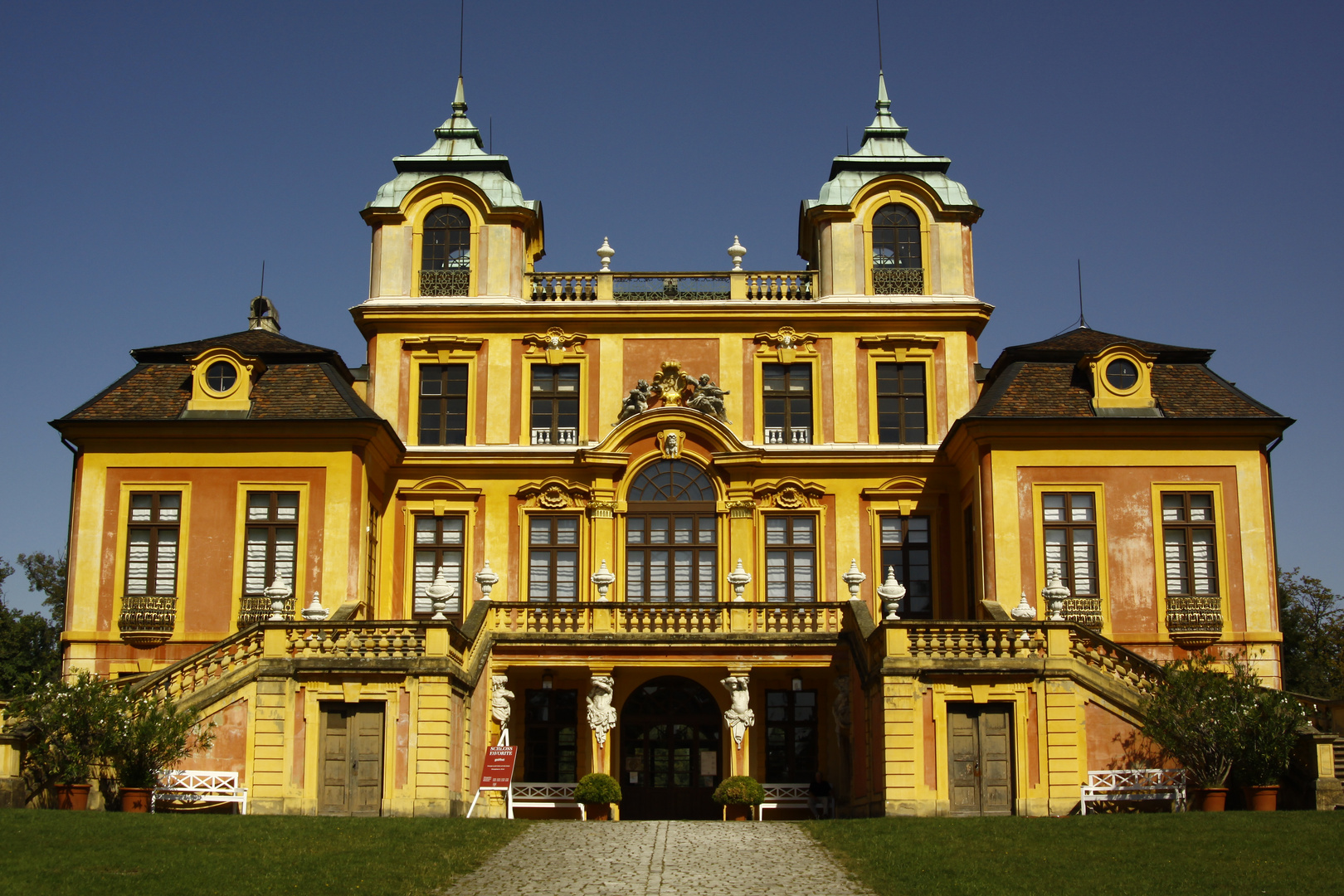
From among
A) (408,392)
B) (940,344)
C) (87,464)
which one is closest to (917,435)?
(940,344)

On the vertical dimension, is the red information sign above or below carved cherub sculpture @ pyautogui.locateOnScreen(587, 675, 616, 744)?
below

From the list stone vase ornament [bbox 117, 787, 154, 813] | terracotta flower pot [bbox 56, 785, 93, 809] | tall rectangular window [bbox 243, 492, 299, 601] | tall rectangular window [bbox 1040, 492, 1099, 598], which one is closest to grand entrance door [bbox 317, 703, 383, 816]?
stone vase ornament [bbox 117, 787, 154, 813]

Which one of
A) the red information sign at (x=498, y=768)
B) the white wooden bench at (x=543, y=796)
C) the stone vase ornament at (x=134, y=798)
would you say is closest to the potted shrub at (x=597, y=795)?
the white wooden bench at (x=543, y=796)

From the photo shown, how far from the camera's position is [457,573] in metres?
33.2

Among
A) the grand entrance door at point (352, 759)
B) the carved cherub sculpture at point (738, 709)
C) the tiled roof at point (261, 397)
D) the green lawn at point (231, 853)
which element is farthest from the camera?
the tiled roof at point (261, 397)

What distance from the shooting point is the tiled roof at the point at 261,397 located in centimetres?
3123

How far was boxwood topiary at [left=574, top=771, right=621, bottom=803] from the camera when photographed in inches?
1083

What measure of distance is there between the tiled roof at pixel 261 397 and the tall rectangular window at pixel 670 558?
6.29 m

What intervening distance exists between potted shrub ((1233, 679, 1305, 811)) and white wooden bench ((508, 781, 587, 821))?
11.5 meters

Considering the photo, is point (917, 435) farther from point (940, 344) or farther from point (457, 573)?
point (457, 573)

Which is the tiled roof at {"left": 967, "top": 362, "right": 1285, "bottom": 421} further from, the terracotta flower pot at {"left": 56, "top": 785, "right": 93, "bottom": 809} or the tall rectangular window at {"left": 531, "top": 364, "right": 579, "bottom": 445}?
the terracotta flower pot at {"left": 56, "top": 785, "right": 93, "bottom": 809}

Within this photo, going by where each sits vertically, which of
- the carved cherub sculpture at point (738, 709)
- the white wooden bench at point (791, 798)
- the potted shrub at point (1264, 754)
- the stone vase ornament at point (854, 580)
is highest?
the stone vase ornament at point (854, 580)

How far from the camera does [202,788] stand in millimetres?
24969

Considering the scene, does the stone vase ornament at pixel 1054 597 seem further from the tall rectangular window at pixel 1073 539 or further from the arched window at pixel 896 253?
the arched window at pixel 896 253
